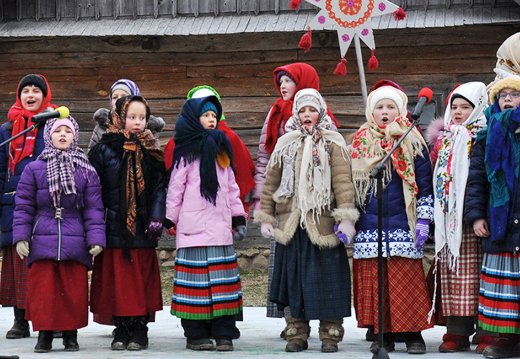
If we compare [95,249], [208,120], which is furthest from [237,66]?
[95,249]

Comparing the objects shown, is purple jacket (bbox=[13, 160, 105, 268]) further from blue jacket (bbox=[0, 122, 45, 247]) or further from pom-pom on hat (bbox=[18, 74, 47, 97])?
pom-pom on hat (bbox=[18, 74, 47, 97])

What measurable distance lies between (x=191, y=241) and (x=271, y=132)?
4.14 feet

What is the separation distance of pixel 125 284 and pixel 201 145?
42.3 inches

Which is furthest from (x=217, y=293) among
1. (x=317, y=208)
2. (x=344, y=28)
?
(x=344, y=28)

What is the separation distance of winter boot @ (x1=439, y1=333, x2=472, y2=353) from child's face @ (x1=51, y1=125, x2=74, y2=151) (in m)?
2.85

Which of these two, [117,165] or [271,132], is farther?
[271,132]

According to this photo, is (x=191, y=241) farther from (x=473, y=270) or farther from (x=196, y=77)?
(x=196, y=77)

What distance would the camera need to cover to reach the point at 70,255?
7684 millimetres

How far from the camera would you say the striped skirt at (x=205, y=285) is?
775 centimetres

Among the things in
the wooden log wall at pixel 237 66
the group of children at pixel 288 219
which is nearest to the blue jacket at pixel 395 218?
the group of children at pixel 288 219

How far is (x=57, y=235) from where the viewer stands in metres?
7.68

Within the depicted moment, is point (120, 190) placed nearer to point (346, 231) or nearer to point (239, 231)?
point (239, 231)

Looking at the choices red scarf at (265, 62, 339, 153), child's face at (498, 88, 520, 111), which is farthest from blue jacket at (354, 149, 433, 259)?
red scarf at (265, 62, 339, 153)

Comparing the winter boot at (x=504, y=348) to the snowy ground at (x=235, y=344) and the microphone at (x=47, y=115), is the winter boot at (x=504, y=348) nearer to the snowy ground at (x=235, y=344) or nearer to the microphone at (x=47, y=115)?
the snowy ground at (x=235, y=344)
